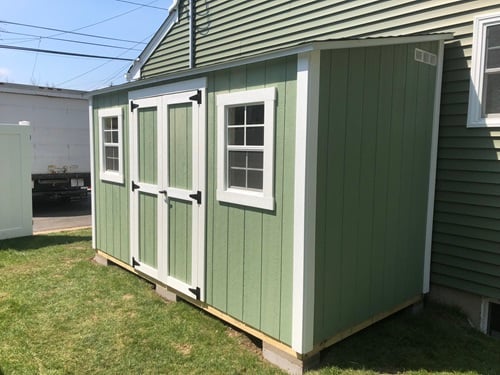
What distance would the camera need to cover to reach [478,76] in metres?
3.78

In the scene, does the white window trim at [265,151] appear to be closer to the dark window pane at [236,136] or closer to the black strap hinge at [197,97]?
the dark window pane at [236,136]

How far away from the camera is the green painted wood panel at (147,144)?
14.6 feet

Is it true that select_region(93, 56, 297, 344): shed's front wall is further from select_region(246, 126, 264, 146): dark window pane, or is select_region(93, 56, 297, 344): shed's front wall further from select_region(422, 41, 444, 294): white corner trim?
select_region(422, 41, 444, 294): white corner trim

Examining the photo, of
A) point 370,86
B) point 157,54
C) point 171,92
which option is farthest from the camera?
point 157,54

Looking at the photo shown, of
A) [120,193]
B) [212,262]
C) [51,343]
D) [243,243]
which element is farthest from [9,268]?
[243,243]

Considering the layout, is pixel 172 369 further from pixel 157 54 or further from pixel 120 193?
pixel 157 54

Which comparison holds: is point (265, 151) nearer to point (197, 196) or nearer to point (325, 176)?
point (325, 176)

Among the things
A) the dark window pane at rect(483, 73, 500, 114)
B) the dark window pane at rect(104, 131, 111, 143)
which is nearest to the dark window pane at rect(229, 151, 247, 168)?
the dark window pane at rect(483, 73, 500, 114)

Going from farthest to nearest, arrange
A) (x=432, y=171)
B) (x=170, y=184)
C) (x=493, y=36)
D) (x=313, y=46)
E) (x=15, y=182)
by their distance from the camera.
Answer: (x=15, y=182)
(x=170, y=184)
(x=432, y=171)
(x=493, y=36)
(x=313, y=46)

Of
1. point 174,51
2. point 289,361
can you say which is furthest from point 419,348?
point 174,51

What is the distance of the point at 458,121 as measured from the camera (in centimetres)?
396

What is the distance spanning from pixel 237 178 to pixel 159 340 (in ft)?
4.86

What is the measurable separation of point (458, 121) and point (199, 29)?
16.3 feet

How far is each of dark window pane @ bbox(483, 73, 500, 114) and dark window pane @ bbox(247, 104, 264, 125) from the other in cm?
211
